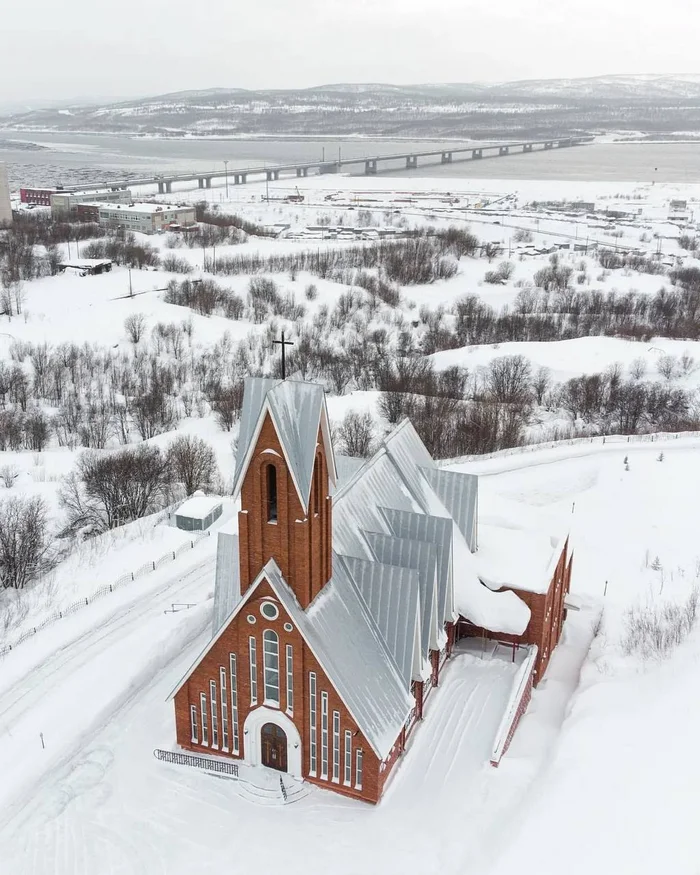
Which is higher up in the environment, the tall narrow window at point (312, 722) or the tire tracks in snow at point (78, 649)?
the tall narrow window at point (312, 722)

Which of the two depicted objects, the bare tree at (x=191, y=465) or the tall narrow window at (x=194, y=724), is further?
the bare tree at (x=191, y=465)

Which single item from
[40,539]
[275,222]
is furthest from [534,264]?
[40,539]

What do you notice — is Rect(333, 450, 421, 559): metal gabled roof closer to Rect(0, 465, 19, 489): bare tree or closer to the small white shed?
the small white shed

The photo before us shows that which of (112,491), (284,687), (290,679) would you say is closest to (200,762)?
(284,687)

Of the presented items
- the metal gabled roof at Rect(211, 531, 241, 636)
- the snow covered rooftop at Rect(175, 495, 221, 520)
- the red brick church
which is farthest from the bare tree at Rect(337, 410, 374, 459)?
the metal gabled roof at Rect(211, 531, 241, 636)

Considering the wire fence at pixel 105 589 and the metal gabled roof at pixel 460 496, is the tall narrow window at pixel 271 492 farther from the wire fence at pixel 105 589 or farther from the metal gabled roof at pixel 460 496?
the wire fence at pixel 105 589

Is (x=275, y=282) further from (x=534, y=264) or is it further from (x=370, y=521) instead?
(x=370, y=521)

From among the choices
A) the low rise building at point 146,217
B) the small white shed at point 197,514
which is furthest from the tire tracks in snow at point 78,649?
the low rise building at point 146,217
